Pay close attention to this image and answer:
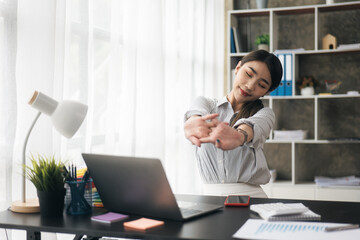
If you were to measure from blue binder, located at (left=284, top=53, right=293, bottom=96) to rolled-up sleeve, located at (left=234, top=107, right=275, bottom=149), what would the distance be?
86.1 inches

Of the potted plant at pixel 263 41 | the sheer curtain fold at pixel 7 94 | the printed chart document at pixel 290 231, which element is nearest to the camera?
the printed chart document at pixel 290 231

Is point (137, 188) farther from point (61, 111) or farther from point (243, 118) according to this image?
point (243, 118)

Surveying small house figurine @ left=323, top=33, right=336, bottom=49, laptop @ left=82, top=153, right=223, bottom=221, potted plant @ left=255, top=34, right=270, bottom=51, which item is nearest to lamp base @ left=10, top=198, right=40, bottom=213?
laptop @ left=82, top=153, right=223, bottom=221

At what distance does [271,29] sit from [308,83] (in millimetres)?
618

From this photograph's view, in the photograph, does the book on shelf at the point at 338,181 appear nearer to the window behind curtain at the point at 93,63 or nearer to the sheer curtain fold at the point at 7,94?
the window behind curtain at the point at 93,63

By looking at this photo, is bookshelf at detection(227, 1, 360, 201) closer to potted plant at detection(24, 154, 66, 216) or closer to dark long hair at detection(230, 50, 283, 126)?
dark long hair at detection(230, 50, 283, 126)

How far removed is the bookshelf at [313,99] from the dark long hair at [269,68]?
2128 mm

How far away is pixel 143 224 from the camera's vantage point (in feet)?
4.14

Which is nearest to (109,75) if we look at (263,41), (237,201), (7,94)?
(7,94)

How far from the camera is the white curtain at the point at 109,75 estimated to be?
1766 mm

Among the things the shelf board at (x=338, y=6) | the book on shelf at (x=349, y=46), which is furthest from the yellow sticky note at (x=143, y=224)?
the shelf board at (x=338, y=6)

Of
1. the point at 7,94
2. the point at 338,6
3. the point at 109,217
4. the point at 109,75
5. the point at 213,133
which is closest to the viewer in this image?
the point at 109,217

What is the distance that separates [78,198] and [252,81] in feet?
3.01

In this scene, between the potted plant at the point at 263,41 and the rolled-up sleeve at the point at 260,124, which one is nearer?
the rolled-up sleeve at the point at 260,124
